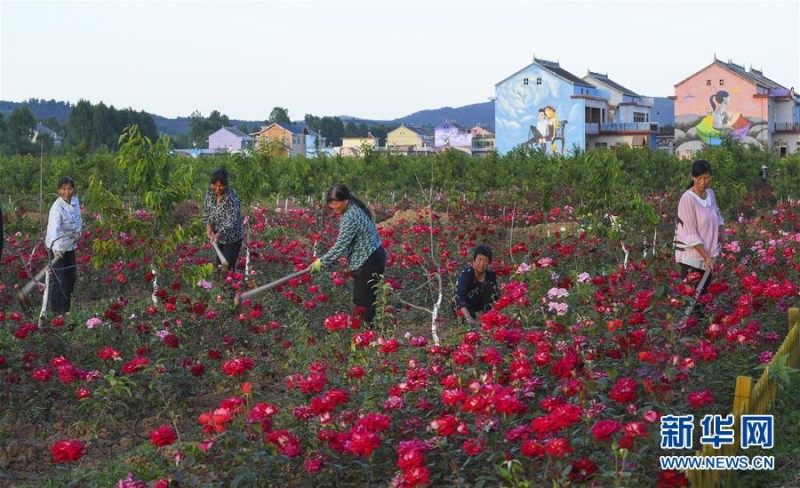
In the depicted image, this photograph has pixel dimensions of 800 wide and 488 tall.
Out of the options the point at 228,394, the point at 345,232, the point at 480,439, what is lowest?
the point at 228,394

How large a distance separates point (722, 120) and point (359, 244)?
195 feet

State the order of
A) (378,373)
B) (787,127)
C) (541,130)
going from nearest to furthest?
(378,373) → (787,127) → (541,130)

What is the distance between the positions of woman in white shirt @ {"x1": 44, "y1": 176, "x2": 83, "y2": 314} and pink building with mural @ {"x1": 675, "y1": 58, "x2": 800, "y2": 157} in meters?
56.2

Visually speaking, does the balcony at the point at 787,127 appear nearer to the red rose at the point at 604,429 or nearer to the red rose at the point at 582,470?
the red rose at the point at 582,470

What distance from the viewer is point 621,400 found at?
12.5 feet

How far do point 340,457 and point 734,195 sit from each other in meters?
12.3

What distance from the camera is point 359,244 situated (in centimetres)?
738

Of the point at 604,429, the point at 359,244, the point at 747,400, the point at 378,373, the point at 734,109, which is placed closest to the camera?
the point at 604,429

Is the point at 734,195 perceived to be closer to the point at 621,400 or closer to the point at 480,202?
the point at 480,202

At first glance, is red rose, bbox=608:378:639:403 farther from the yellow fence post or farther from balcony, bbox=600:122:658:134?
balcony, bbox=600:122:658:134

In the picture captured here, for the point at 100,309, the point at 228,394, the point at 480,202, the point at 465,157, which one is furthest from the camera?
the point at 465,157

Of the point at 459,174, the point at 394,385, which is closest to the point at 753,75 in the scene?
the point at 459,174

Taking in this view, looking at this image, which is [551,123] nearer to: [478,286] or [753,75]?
[753,75]

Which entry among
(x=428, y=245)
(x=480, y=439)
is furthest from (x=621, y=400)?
(x=428, y=245)
